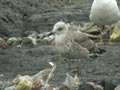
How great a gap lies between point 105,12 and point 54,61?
122 inches

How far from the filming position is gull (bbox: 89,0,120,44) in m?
12.5

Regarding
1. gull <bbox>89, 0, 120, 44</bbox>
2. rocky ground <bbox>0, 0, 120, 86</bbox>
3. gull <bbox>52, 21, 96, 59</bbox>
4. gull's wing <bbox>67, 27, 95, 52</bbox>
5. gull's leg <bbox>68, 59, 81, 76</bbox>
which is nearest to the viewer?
gull's leg <bbox>68, 59, 81, 76</bbox>

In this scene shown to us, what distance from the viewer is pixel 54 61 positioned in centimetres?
1002

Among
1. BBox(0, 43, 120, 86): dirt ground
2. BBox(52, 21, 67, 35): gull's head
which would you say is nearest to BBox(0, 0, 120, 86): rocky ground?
BBox(0, 43, 120, 86): dirt ground

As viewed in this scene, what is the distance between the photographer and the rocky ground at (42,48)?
887 cm

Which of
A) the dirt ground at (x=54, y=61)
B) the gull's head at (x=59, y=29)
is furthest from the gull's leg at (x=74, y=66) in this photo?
the gull's head at (x=59, y=29)

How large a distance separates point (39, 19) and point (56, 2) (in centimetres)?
348

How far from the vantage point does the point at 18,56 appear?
35.2ft

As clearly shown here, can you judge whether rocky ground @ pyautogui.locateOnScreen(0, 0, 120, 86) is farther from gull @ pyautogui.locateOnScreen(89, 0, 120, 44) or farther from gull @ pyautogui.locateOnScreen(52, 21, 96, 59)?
gull @ pyautogui.locateOnScreen(89, 0, 120, 44)

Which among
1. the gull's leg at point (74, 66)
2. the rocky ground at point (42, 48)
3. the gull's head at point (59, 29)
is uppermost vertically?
the gull's head at point (59, 29)

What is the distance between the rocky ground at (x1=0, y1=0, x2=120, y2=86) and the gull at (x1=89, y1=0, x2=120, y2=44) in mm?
721

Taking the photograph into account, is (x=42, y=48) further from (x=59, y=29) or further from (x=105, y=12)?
(x=59, y=29)

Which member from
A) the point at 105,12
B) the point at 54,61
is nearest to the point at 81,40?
the point at 54,61

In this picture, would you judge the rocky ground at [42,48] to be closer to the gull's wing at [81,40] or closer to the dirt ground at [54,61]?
the dirt ground at [54,61]
